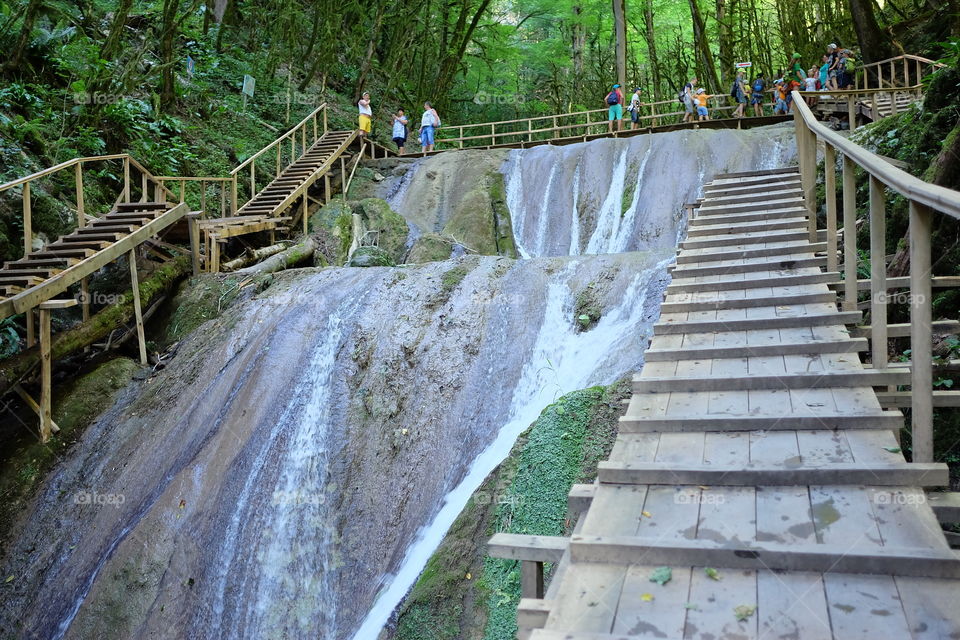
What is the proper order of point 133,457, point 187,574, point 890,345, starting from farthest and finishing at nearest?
1. point 133,457
2. point 187,574
3. point 890,345

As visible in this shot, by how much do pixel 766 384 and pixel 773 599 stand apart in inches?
64.0

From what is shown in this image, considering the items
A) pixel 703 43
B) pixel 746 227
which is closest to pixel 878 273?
pixel 746 227

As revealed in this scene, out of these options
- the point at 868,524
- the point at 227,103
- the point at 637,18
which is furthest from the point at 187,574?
the point at 637,18

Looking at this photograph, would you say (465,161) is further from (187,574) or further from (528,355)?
(187,574)

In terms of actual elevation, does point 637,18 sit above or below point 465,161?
above

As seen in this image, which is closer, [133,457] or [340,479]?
[340,479]

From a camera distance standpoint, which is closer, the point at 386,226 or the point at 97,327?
the point at 97,327

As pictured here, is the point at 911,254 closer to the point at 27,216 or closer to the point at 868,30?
the point at 27,216

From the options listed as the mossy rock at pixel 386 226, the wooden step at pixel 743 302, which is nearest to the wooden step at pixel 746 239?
the wooden step at pixel 743 302

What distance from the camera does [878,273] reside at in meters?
3.60

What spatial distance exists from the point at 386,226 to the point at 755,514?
12928 millimetres

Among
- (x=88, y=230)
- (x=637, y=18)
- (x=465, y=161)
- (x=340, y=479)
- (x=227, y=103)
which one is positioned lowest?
(x=340, y=479)

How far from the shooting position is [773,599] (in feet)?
7.13

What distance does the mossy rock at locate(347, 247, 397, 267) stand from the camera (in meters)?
12.4
